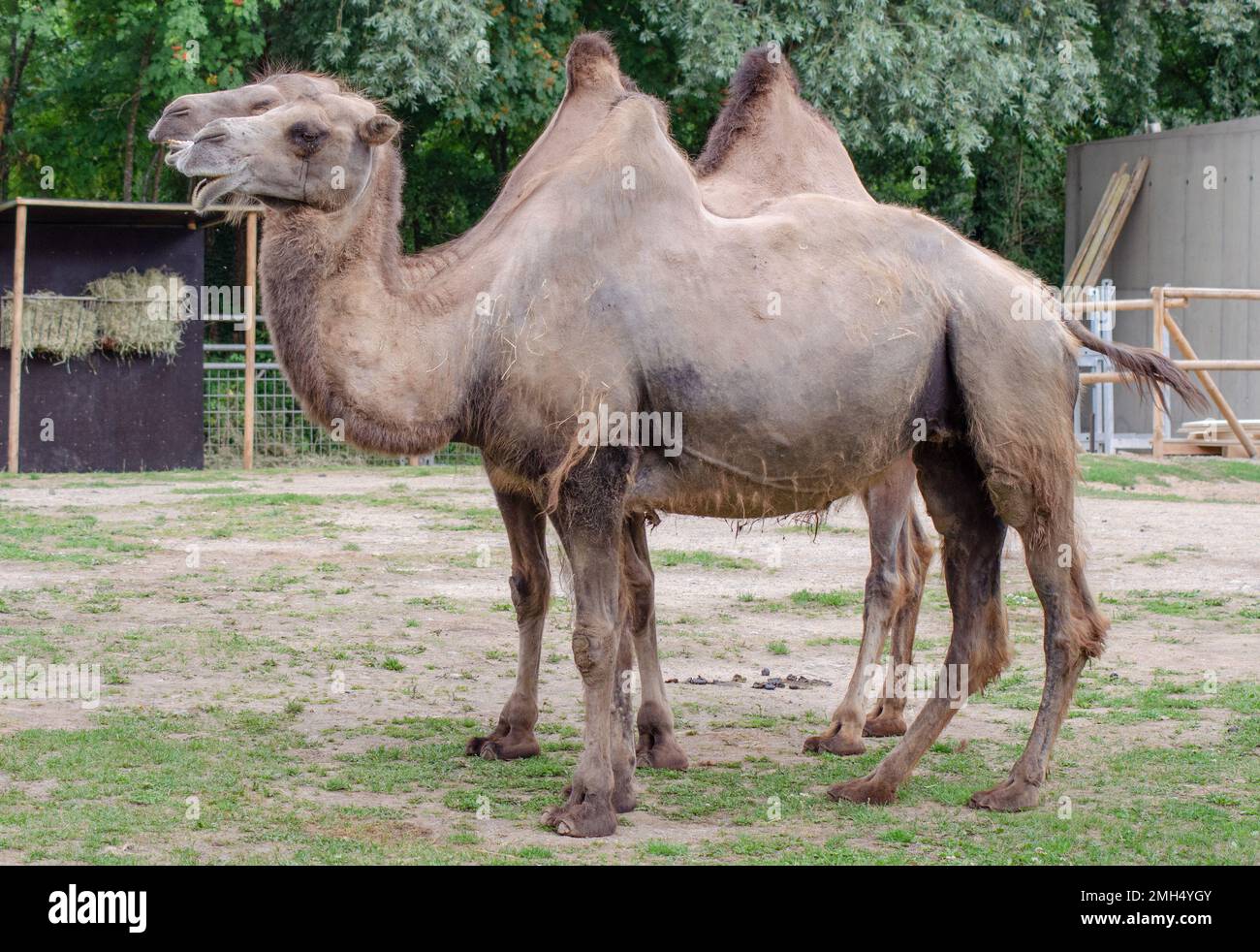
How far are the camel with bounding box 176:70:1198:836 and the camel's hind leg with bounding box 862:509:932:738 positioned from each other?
40.0 inches

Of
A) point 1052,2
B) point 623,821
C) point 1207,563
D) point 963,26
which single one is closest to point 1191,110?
point 1052,2

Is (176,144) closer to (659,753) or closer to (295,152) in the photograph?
(295,152)

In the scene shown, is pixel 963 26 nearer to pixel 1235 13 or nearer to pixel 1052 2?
pixel 1052 2

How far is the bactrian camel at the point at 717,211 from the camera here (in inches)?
256

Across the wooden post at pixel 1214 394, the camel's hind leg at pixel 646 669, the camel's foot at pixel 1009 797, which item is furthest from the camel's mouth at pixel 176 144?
the wooden post at pixel 1214 394

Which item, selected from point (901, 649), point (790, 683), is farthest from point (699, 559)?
point (901, 649)

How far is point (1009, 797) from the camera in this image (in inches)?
234

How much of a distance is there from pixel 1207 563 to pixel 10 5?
16392mm

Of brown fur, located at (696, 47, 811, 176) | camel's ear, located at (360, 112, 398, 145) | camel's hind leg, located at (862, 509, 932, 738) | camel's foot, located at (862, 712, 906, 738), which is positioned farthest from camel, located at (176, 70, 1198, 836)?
brown fur, located at (696, 47, 811, 176)

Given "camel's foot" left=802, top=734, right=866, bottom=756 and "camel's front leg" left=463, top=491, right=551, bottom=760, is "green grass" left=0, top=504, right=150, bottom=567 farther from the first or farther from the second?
"camel's foot" left=802, top=734, right=866, bottom=756

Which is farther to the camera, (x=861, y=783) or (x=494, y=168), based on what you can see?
(x=494, y=168)

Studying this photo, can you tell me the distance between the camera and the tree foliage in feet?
63.7

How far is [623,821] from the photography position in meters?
5.78
